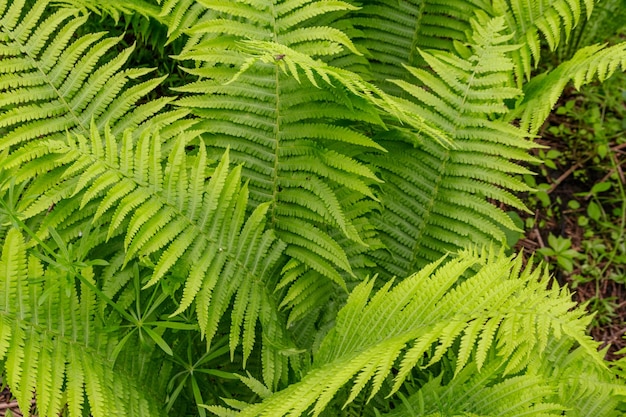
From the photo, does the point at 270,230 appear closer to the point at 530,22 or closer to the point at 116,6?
the point at 116,6

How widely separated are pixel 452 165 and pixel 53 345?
1235 mm

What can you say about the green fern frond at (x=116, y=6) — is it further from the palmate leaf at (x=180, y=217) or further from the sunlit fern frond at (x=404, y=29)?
the sunlit fern frond at (x=404, y=29)

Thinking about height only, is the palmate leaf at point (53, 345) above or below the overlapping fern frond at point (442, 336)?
below

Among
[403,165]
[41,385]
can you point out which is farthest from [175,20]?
[41,385]

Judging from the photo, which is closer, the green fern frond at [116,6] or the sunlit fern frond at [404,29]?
the green fern frond at [116,6]

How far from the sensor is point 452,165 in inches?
72.2

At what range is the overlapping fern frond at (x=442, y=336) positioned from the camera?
121cm

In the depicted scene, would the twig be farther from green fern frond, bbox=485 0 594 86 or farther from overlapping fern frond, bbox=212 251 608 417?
overlapping fern frond, bbox=212 251 608 417

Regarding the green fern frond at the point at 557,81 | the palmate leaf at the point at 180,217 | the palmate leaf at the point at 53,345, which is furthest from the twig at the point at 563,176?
the palmate leaf at the point at 53,345

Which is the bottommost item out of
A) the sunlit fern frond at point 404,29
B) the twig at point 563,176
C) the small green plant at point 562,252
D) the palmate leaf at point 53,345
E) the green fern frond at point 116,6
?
the palmate leaf at point 53,345

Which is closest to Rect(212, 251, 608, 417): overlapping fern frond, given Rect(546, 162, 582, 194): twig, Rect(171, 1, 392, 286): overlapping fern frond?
Rect(171, 1, 392, 286): overlapping fern frond

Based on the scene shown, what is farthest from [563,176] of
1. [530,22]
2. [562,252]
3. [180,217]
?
[180,217]

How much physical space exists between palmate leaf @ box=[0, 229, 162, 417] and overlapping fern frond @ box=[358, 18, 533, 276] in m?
0.89

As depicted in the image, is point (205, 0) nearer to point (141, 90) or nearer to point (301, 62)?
point (141, 90)
